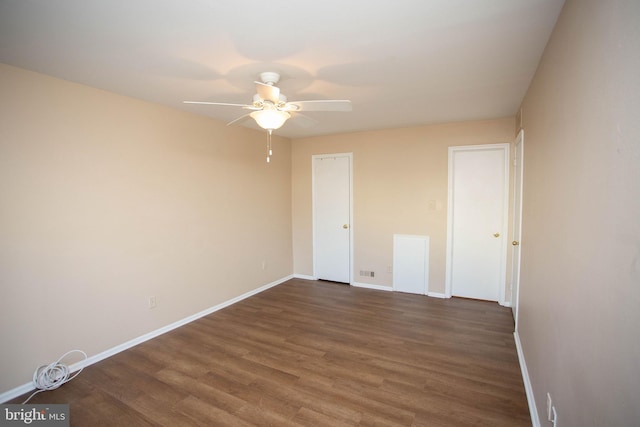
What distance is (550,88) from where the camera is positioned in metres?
1.85

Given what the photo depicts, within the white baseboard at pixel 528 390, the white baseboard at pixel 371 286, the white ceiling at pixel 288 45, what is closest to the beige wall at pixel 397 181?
the white baseboard at pixel 371 286

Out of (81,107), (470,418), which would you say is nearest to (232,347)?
(470,418)

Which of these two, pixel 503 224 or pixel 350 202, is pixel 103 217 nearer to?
pixel 350 202

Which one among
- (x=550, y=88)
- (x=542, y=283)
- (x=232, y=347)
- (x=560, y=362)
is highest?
(x=550, y=88)

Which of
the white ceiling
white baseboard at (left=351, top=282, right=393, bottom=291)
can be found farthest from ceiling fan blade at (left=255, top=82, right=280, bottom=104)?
white baseboard at (left=351, top=282, right=393, bottom=291)

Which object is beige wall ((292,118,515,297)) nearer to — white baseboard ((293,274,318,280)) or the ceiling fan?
white baseboard ((293,274,318,280))

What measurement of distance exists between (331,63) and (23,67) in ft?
7.41

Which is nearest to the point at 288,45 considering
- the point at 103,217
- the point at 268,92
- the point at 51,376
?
the point at 268,92

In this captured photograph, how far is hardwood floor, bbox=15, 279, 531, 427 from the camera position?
6.77 ft

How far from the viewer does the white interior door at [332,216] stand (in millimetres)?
4910

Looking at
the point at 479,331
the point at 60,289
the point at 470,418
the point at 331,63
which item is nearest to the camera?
the point at 470,418

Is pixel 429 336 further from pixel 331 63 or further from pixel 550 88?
pixel 331 63

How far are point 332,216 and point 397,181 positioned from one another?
121cm

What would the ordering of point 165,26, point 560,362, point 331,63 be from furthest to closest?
point 331,63
point 165,26
point 560,362
